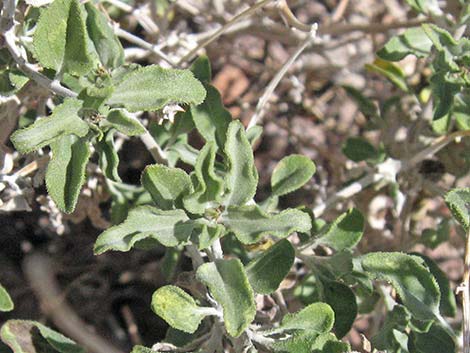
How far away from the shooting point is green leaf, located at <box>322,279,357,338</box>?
2209 millimetres

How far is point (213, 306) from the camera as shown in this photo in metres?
2.04

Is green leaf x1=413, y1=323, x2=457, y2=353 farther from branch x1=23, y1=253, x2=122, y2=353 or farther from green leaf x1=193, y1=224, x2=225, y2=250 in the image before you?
branch x1=23, y1=253, x2=122, y2=353

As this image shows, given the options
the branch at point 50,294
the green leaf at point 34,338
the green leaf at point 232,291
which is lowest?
the branch at point 50,294

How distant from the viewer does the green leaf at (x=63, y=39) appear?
1.82m

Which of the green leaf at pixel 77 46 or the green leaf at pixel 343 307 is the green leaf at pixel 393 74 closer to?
the green leaf at pixel 343 307

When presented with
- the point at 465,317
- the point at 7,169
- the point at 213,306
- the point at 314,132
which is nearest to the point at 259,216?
the point at 213,306

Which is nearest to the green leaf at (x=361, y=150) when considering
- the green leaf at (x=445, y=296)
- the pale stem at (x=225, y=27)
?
the green leaf at (x=445, y=296)

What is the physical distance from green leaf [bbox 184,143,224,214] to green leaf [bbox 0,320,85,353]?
57 cm

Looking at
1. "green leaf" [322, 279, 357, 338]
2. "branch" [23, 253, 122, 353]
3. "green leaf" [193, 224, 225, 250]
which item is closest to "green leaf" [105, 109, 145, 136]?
"green leaf" [193, 224, 225, 250]

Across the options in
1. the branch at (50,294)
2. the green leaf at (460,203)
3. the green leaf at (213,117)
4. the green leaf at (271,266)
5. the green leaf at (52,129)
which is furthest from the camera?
the branch at (50,294)

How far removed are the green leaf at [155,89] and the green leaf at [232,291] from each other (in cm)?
40

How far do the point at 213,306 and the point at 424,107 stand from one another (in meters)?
1.23

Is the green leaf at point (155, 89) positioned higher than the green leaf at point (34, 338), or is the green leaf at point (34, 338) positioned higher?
the green leaf at point (155, 89)

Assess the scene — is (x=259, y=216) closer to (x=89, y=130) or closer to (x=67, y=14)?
(x=89, y=130)
